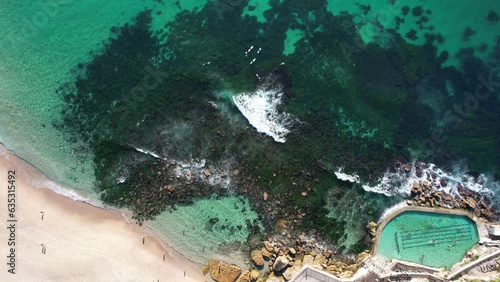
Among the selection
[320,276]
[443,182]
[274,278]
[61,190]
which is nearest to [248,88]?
[274,278]

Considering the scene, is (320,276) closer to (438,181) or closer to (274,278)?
(274,278)

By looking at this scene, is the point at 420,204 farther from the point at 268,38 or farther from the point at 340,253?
the point at 268,38

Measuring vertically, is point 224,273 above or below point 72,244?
below

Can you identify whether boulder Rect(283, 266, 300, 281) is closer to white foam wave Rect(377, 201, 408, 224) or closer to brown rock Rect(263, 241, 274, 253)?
brown rock Rect(263, 241, 274, 253)

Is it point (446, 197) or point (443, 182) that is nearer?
point (446, 197)

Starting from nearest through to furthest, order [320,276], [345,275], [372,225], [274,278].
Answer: [320,276]
[345,275]
[274,278]
[372,225]

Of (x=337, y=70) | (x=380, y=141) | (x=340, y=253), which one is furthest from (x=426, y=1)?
(x=340, y=253)

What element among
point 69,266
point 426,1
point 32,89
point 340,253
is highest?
point 426,1
